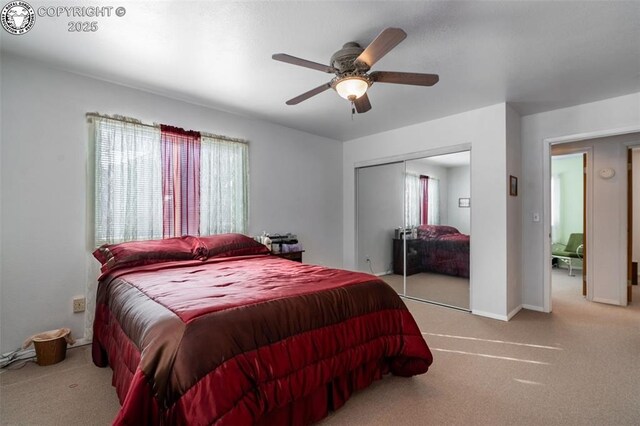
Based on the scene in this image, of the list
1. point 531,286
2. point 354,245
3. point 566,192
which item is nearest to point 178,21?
point 354,245

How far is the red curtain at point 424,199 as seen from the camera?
13.8ft

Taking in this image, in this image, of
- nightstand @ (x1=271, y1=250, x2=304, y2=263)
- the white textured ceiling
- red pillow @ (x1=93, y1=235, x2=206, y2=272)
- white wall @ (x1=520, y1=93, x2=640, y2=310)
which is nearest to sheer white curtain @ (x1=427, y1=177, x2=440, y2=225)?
white wall @ (x1=520, y1=93, x2=640, y2=310)

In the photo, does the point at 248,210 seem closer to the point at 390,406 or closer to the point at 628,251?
the point at 390,406

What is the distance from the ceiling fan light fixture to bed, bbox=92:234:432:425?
133 cm

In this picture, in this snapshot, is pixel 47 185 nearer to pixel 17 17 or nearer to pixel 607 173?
pixel 17 17

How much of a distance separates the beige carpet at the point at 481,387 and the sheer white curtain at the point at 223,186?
1694 millimetres

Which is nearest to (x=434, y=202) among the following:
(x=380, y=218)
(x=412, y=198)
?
(x=412, y=198)

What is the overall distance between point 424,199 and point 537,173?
1.34m

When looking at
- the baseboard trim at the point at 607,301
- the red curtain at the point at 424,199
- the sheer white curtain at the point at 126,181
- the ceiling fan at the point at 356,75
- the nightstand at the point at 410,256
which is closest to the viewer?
the ceiling fan at the point at 356,75

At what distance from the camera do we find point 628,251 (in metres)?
3.93

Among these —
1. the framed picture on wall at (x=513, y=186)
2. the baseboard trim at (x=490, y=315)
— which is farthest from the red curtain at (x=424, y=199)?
the baseboard trim at (x=490, y=315)

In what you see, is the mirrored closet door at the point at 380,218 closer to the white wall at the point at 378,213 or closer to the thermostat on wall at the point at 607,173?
the white wall at the point at 378,213

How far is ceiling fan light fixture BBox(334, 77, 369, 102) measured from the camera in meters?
2.13

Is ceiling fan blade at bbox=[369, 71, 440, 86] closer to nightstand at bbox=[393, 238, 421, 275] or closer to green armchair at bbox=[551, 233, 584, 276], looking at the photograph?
nightstand at bbox=[393, 238, 421, 275]
